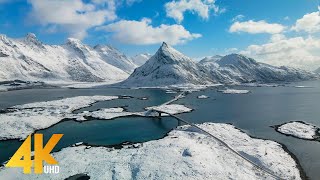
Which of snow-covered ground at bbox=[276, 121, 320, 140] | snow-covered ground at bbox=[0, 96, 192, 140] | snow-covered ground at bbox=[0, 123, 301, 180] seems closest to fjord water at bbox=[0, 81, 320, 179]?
snow-covered ground at bbox=[276, 121, 320, 140]

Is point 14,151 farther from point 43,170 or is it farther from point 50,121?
point 50,121

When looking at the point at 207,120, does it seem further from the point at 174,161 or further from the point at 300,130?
the point at 174,161

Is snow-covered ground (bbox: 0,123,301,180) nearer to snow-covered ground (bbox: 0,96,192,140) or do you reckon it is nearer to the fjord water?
the fjord water

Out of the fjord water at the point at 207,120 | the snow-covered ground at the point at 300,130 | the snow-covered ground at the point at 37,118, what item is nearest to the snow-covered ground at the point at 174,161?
the fjord water at the point at 207,120

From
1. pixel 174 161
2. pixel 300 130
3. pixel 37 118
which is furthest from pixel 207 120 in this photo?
pixel 37 118

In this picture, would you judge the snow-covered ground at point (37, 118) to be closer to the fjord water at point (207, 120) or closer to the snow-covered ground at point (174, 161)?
the fjord water at point (207, 120)
